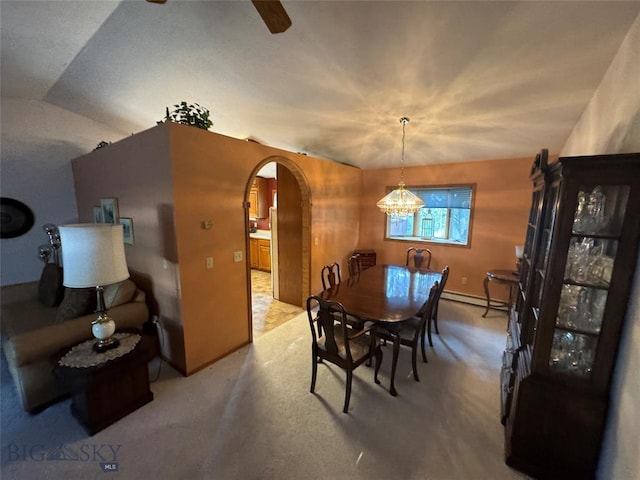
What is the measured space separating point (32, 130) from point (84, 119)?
2.12 feet

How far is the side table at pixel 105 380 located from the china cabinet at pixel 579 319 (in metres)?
2.76

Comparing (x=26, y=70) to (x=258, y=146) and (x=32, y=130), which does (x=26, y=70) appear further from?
(x=258, y=146)

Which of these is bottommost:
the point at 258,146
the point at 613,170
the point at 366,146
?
the point at 613,170

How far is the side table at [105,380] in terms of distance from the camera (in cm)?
179

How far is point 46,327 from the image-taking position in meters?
2.05

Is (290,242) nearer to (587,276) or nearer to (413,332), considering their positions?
(413,332)

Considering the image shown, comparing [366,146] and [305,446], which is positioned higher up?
[366,146]

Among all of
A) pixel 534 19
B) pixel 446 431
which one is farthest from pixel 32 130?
pixel 446 431

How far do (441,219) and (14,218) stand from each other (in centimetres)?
672

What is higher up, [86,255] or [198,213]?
[198,213]

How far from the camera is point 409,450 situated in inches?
68.5

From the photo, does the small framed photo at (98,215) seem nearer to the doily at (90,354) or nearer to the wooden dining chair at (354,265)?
the doily at (90,354)

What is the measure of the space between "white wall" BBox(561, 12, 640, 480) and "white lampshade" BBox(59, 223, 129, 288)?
10.1ft

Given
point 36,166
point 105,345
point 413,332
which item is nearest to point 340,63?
point 413,332
